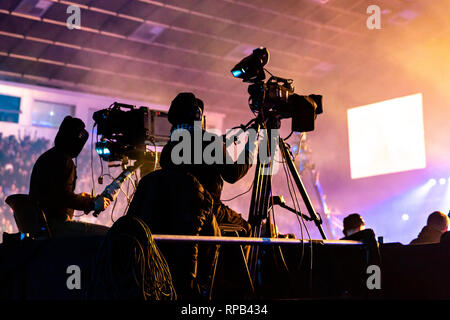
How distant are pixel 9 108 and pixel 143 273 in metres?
8.45

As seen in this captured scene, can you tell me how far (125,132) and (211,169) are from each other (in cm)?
98

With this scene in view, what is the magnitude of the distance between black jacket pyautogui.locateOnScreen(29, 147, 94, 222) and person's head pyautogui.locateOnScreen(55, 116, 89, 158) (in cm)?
8

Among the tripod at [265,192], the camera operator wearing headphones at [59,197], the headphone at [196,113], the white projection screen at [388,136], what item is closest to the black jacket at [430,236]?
the tripod at [265,192]

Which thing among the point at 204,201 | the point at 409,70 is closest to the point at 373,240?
the point at 204,201

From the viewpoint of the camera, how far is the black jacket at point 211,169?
Result: 240cm

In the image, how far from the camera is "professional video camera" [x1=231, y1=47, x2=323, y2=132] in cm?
276

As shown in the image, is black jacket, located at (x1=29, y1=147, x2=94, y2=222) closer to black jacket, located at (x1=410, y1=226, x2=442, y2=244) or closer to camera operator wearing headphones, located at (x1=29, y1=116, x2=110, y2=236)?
camera operator wearing headphones, located at (x1=29, y1=116, x2=110, y2=236)

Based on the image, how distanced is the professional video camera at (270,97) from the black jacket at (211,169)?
0.37 m

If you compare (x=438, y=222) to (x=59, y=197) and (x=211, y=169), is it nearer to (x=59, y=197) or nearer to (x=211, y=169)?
(x=211, y=169)

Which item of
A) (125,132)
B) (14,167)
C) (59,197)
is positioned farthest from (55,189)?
(14,167)

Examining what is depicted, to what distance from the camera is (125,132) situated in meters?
3.28

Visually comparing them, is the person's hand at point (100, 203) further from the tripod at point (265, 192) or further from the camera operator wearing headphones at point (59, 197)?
the tripod at point (265, 192)

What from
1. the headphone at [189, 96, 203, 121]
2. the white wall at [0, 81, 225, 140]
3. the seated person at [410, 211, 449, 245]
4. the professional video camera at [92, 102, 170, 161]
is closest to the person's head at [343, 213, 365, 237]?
the seated person at [410, 211, 449, 245]
